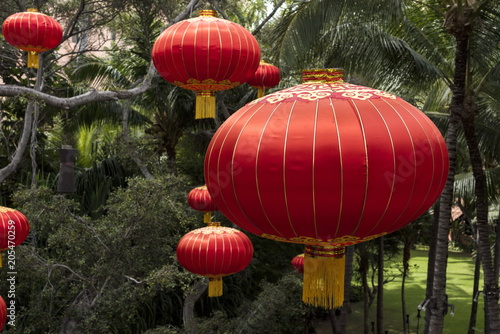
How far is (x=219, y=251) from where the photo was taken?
5.50 m

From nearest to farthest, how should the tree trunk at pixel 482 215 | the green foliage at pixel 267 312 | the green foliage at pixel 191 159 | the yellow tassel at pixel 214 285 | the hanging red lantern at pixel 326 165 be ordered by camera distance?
the hanging red lantern at pixel 326 165
the yellow tassel at pixel 214 285
the tree trunk at pixel 482 215
the green foliage at pixel 267 312
the green foliage at pixel 191 159

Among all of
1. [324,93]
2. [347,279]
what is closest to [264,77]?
[324,93]

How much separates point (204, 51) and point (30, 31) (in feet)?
8.42

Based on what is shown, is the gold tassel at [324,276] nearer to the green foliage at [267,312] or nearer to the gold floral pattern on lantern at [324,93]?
the gold floral pattern on lantern at [324,93]

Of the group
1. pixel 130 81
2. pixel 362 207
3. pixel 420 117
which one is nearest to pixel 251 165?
pixel 362 207

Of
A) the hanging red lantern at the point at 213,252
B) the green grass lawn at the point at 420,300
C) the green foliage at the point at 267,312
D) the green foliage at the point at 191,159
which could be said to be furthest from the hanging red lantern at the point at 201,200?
the green grass lawn at the point at 420,300

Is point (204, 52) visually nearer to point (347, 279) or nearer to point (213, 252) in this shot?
point (213, 252)

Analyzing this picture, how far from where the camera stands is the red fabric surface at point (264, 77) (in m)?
6.86

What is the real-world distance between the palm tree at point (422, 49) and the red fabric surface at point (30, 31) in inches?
111

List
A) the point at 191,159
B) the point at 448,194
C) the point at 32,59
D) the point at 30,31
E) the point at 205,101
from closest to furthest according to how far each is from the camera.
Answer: the point at 205,101, the point at 30,31, the point at 32,59, the point at 448,194, the point at 191,159

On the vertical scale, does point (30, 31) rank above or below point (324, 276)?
above

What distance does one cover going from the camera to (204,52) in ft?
15.8

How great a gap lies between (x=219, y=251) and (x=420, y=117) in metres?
3.17

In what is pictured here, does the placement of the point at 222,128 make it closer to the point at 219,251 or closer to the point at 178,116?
the point at 219,251
